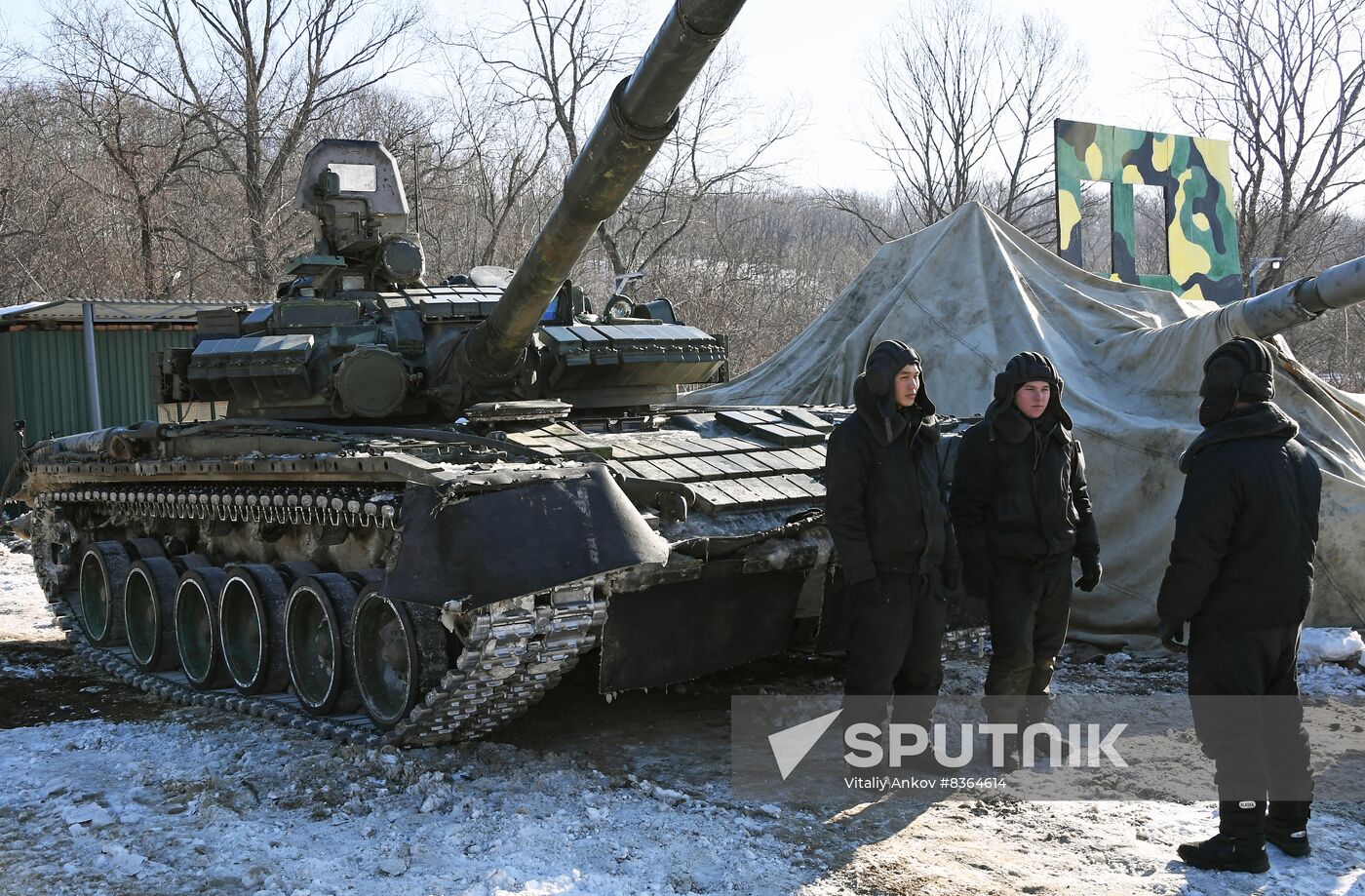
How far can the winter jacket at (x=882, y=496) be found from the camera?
17.0 ft

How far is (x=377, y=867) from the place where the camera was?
4441mm

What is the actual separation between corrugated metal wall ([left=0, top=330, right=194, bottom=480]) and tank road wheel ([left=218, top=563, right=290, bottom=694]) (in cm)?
997

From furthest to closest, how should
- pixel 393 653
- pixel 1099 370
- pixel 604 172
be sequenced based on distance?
pixel 1099 370, pixel 393 653, pixel 604 172

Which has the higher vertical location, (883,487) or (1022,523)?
(883,487)

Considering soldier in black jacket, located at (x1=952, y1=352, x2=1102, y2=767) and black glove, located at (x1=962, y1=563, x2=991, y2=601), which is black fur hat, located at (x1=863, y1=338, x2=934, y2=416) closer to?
soldier in black jacket, located at (x1=952, y1=352, x2=1102, y2=767)

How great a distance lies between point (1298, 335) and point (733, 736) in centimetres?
2876

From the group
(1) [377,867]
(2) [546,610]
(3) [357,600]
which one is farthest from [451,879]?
(3) [357,600]

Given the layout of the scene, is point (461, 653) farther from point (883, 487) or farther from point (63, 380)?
point (63, 380)

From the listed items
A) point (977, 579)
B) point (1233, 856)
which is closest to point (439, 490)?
point (977, 579)

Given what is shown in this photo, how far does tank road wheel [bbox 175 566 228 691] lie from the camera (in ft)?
23.5

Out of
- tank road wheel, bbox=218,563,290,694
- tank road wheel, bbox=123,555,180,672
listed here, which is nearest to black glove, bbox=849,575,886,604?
tank road wheel, bbox=218,563,290,694

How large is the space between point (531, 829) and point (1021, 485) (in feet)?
8.27

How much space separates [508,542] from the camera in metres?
4.84

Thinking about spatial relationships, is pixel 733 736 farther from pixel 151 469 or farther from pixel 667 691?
pixel 151 469
